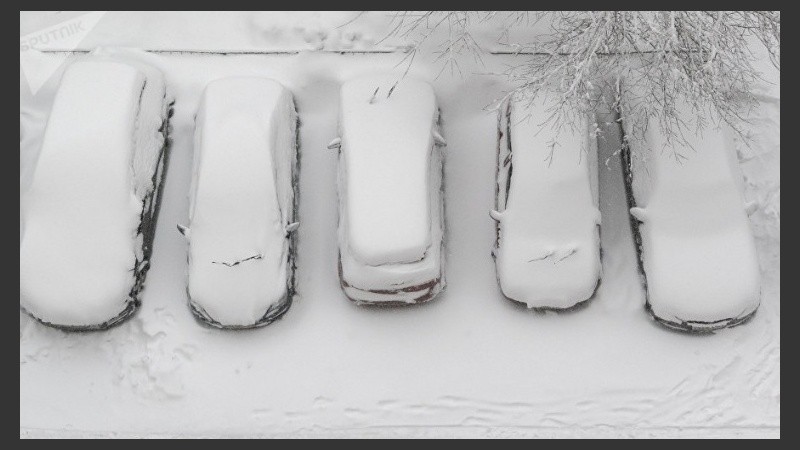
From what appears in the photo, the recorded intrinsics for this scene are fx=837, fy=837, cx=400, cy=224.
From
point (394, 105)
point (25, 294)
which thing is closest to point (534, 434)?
point (394, 105)

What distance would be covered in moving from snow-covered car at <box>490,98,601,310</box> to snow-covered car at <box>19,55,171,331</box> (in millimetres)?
3087

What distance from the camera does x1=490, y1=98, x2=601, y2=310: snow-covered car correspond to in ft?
22.7

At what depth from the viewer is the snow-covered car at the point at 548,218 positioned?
693 centimetres

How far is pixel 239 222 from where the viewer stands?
6852 millimetres

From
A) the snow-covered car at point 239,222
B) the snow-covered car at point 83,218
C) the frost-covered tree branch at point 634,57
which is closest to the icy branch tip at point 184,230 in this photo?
the snow-covered car at point 239,222

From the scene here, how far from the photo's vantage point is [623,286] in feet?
24.0

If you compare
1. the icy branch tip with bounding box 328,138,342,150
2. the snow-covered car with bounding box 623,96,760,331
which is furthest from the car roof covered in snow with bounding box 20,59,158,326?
the snow-covered car with bounding box 623,96,760,331

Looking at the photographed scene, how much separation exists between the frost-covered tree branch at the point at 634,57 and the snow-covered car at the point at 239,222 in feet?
5.63

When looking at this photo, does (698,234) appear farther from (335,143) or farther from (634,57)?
(335,143)

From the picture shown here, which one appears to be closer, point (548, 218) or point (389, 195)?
point (389, 195)

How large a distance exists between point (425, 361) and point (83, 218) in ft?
10.1

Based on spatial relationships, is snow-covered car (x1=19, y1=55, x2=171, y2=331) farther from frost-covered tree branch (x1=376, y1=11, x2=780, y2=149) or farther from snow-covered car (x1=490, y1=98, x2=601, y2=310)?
snow-covered car (x1=490, y1=98, x2=601, y2=310)

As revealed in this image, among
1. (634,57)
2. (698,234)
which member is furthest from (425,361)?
(634,57)

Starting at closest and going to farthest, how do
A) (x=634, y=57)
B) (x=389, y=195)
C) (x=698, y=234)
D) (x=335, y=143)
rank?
1. (x=389, y=195)
2. (x=698, y=234)
3. (x=335, y=143)
4. (x=634, y=57)
